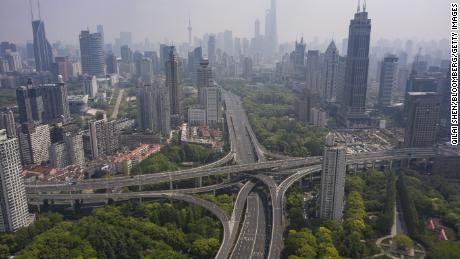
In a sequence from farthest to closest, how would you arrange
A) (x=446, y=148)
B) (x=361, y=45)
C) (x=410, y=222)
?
(x=361, y=45), (x=446, y=148), (x=410, y=222)

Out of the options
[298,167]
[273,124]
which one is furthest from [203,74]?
[298,167]

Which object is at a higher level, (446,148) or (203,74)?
(203,74)

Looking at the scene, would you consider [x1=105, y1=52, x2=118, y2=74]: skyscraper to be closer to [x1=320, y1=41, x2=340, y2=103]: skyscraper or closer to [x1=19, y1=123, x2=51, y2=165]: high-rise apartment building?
[x1=320, y1=41, x2=340, y2=103]: skyscraper

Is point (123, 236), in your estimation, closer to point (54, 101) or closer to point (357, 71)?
point (54, 101)

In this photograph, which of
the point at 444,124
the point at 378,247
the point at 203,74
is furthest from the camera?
the point at 203,74

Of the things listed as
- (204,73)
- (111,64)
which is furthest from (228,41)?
(204,73)

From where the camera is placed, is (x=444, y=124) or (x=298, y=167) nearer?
(x=298, y=167)

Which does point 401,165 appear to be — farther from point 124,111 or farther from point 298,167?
point 124,111
